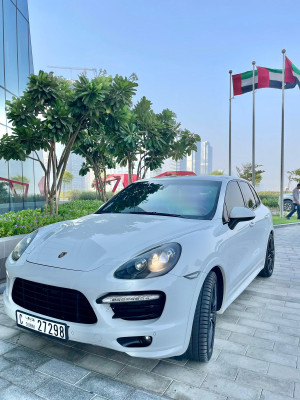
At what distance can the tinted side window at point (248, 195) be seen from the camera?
171 inches

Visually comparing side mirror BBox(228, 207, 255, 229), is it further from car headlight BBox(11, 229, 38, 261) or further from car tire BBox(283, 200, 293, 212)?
car tire BBox(283, 200, 293, 212)

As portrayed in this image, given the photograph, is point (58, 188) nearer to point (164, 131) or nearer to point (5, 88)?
point (164, 131)

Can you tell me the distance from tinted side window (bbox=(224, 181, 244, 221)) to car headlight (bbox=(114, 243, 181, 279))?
1.08 metres

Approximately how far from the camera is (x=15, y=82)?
1480 cm

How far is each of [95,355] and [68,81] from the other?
673 centimetres

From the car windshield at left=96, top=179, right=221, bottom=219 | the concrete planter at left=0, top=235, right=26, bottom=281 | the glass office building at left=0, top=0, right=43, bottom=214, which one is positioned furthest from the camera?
the glass office building at left=0, top=0, right=43, bottom=214

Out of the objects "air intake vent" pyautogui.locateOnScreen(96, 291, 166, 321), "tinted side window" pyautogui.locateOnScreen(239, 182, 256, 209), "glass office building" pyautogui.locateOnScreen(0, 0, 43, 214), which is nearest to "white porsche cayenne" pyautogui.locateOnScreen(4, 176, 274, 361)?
"air intake vent" pyautogui.locateOnScreen(96, 291, 166, 321)

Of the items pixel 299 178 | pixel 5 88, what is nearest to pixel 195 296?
pixel 5 88

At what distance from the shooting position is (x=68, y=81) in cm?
787

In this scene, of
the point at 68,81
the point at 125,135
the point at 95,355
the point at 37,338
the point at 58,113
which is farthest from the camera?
the point at 125,135

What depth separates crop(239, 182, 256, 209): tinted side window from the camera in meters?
4.34

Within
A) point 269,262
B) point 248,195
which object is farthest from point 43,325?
point 269,262

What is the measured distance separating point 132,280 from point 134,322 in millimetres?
285

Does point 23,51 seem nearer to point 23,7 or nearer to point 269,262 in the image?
point 23,7
